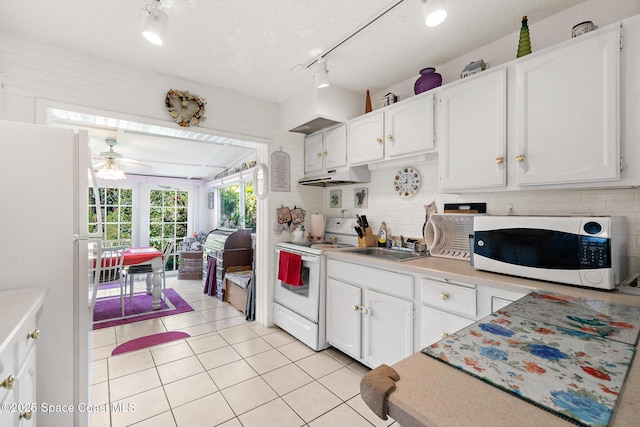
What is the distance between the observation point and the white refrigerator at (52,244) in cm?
144

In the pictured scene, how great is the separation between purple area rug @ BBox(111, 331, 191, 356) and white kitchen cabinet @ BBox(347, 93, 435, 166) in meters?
2.58

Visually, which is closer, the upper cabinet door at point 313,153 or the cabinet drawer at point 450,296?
the cabinet drawer at point 450,296

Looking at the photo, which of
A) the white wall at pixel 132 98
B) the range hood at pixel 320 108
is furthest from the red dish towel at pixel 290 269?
the range hood at pixel 320 108

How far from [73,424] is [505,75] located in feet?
10.6

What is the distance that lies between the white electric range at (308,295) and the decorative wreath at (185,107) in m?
1.55

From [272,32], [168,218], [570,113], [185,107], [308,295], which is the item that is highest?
[272,32]

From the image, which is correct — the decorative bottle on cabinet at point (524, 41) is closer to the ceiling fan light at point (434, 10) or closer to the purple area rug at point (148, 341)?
the ceiling fan light at point (434, 10)

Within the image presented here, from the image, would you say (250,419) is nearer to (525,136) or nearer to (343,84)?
(525,136)

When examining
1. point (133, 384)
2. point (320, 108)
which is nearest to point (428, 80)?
point (320, 108)

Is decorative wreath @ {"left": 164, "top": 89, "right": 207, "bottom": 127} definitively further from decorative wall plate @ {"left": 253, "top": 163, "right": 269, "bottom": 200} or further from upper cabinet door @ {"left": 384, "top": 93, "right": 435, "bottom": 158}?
upper cabinet door @ {"left": 384, "top": 93, "right": 435, "bottom": 158}

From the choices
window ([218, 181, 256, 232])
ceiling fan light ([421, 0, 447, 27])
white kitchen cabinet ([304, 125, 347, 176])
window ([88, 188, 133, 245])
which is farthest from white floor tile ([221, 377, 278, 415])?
window ([88, 188, 133, 245])

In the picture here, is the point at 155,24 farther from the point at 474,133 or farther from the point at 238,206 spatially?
the point at 238,206

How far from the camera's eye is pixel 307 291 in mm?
2826

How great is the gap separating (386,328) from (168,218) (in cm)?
569
